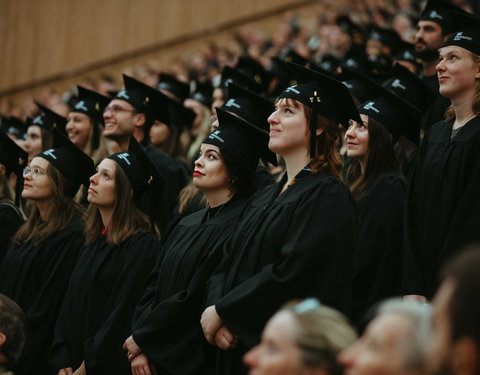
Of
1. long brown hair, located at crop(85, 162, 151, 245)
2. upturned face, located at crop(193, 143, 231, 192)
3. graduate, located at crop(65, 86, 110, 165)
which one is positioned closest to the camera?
upturned face, located at crop(193, 143, 231, 192)

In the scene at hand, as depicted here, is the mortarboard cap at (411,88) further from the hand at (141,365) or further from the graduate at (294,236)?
the hand at (141,365)

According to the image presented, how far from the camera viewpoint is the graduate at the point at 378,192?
445 centimetres

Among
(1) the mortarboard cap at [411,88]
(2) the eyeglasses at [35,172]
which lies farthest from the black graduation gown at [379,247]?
(2) the eyeglasses at [35,172]

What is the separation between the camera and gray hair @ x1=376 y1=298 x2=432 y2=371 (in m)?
2.08

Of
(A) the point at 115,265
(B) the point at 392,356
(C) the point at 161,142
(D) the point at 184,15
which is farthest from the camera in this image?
(D) the point at 184,15

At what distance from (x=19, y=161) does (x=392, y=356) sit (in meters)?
4.95

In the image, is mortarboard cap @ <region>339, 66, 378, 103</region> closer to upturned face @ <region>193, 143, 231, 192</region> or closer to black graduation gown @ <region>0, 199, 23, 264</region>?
upturned face @ <region>193, 143, 231, 192</region>

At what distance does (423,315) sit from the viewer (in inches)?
84.4

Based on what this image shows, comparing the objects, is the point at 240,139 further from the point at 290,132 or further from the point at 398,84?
the point at 398,84

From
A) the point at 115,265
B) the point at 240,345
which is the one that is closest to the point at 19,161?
the point at 115,265

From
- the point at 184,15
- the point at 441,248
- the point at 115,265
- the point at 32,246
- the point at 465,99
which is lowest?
the point at 184,15

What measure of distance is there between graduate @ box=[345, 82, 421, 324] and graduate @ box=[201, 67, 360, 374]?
0.47 m

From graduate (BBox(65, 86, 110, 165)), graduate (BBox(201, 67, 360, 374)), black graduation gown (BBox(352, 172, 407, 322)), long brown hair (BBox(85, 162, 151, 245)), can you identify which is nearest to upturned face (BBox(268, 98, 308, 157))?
graduate (BBox(201, 67, 360, 374))

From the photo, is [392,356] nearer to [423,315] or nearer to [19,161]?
[423,315]
